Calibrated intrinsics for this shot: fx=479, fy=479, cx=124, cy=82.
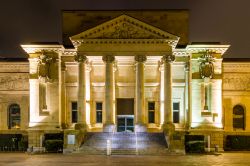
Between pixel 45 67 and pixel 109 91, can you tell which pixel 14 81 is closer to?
pixel 45 67

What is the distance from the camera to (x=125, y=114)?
59.8 meters

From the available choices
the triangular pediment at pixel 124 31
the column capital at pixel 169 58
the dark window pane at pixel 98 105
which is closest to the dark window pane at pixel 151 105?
the dark window pane at pixel 98 105

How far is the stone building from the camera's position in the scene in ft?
176

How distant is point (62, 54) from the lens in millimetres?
56625

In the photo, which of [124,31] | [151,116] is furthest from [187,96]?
[124,31]

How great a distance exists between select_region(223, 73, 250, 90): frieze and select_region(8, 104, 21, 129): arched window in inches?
1040

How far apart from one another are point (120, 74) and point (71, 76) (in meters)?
6.17

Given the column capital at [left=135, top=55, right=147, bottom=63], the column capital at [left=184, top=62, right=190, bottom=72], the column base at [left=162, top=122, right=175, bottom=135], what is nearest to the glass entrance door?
the column base at [left=162, top=122, right=175, bottom=135]

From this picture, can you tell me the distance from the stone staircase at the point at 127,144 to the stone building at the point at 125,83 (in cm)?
164

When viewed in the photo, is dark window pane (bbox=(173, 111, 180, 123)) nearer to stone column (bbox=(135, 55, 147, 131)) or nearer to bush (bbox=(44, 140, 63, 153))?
stone column (bbox=(135, 55, 147, 131))

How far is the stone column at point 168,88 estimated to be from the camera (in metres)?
53.7

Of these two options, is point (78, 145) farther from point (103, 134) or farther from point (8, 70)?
point (8, 70)

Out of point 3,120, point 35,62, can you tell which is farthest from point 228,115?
point 3,120

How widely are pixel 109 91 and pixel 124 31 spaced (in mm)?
6914
